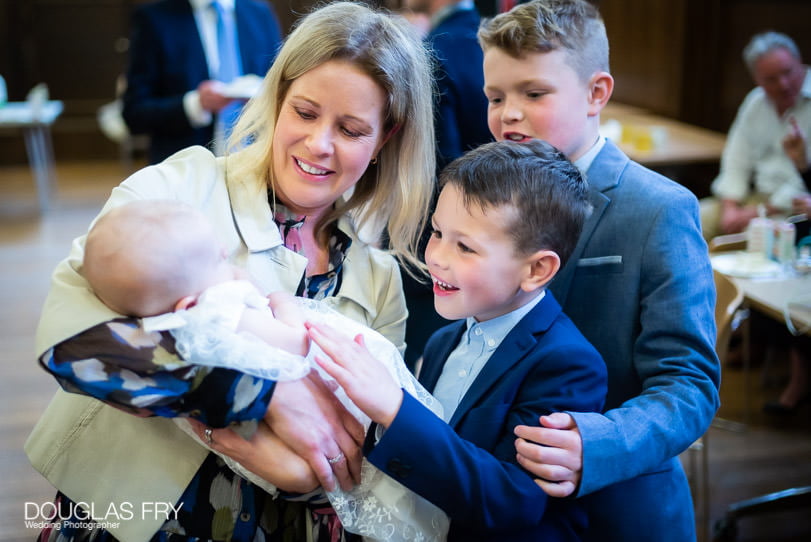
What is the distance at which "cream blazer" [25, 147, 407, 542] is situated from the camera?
141 cm

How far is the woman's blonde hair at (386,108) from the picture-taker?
1.65 meters

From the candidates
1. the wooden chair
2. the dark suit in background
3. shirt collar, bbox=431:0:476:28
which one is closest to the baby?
the dark suit in background

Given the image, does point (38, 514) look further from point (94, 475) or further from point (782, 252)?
point (782, 252)

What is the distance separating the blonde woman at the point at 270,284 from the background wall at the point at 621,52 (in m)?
2.42

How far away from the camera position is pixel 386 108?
171 centimetres

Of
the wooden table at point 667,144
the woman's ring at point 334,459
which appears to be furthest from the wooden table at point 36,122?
the woman's ring at point 334,459

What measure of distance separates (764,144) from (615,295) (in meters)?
3.71

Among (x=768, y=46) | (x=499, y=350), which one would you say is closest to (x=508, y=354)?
(x=499, y=350)

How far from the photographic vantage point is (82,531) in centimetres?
153

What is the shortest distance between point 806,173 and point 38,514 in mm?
3745

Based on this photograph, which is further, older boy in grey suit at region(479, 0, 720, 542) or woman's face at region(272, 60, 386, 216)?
woman's face at region(272, 60, 386, 216)

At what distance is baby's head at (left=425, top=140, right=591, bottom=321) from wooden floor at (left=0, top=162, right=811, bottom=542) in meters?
2.16

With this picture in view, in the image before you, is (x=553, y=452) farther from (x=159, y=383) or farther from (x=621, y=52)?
(x=621, y=52)

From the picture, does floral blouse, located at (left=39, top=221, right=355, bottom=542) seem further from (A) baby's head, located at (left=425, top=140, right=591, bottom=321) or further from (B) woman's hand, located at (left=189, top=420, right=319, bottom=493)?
(A) baby's head, located at (left=425, top=140, right=591, bottom=321)
